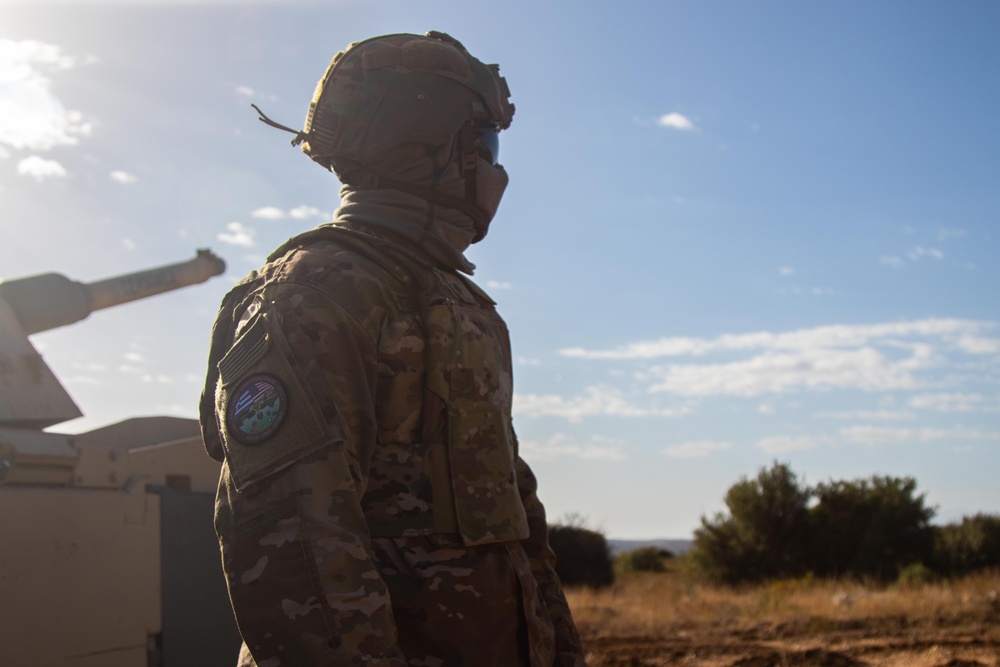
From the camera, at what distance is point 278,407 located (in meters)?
1.81

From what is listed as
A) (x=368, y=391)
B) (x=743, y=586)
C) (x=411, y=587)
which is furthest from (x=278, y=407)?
(x=743, y=586)

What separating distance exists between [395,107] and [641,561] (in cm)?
2674

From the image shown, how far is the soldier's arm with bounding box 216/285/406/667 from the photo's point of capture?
169 centimetres

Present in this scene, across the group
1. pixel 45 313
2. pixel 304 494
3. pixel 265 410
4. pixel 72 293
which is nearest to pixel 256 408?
pixel 265 410

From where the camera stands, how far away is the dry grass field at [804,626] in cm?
760

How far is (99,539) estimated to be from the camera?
19.6ft

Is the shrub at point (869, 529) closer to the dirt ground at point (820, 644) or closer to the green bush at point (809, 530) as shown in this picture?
the green bush at point (809, 530)

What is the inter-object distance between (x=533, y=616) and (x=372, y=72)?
124 centimetres

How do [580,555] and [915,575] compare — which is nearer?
[915,575]

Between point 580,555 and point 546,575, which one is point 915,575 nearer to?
point 580,555

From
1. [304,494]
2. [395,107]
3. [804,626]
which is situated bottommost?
[804,626]

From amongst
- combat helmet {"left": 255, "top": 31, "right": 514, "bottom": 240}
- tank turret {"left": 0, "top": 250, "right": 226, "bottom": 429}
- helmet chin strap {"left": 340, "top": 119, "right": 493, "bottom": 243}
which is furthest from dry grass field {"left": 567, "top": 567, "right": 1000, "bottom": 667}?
combat helmet {"left": 255, "top": 31, "right": 514, "bottom": 240}

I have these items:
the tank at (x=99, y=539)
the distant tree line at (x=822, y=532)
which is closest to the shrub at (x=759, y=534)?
the distant tree line at (x=822, y=532)

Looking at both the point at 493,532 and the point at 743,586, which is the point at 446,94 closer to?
the point at 493,532
